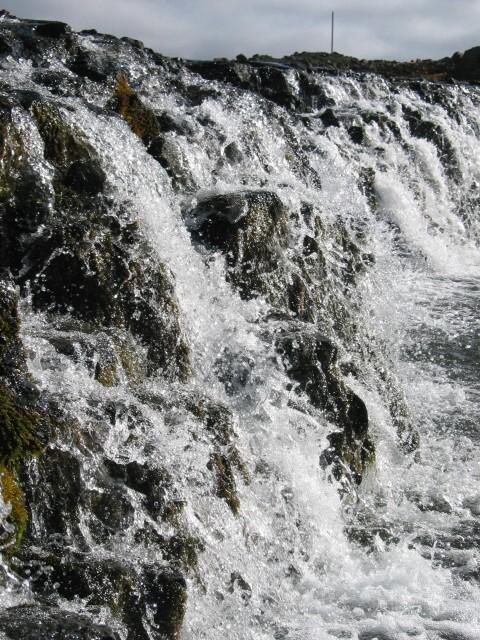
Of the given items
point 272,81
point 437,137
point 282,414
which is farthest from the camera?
point 437,137

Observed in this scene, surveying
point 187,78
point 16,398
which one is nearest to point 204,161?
point 187,78

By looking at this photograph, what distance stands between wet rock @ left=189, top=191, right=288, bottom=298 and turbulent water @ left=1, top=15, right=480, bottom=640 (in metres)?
0.14

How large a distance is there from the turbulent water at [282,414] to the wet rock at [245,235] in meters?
0.14

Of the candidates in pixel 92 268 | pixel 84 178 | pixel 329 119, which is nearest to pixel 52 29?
pixel 84 178

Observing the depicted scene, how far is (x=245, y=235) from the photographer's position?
909 cm

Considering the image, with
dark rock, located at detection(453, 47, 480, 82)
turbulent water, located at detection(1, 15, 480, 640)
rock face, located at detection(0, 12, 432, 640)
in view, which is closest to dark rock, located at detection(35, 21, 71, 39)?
rock face, located at detection(0, 12, 432, 640)

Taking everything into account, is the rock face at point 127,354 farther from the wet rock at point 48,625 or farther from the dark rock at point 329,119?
the dark rock at point 329,119

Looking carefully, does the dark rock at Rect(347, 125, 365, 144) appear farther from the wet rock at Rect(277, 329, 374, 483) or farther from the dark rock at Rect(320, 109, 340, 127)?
the wet rock at Rect(277, 329, 374, 483)

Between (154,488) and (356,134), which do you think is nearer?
(154,488)

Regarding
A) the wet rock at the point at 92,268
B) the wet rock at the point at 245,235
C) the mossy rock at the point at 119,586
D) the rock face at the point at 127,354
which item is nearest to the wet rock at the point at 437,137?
the rock face at the point at 127,354

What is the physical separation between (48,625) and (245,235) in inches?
214

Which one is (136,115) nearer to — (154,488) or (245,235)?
(245,235)

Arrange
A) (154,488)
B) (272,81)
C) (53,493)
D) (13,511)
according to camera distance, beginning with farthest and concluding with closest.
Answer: (272,81) → (154,488) → (53,493) → (13,511)

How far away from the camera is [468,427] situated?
9.62 meters
